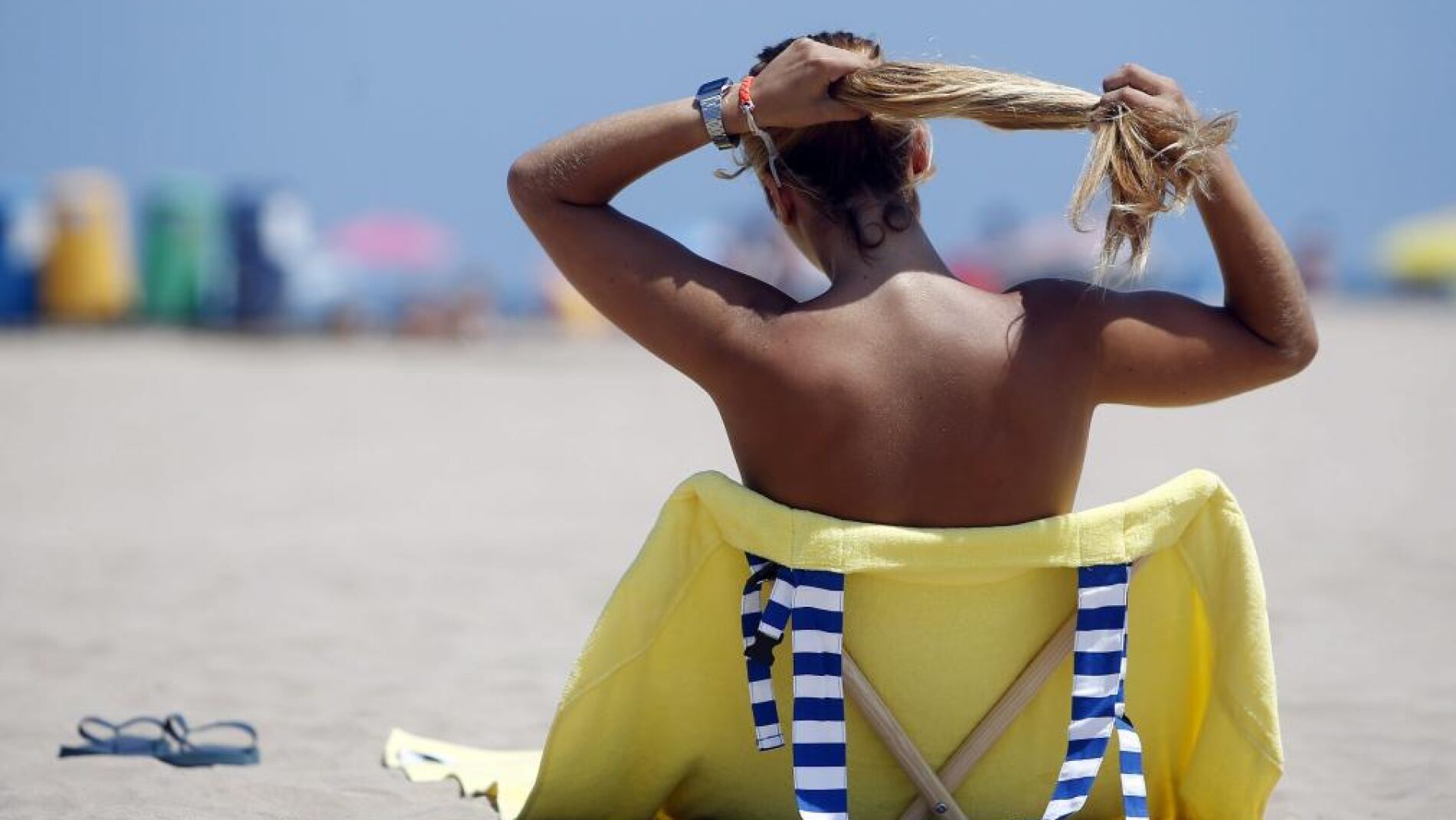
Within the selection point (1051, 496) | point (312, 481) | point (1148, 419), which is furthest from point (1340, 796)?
point (1148, 419)

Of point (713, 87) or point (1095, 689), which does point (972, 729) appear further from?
point (713, 87)

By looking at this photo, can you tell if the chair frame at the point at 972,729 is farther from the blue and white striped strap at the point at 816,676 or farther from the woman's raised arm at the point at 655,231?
the woman's raised arm at the point at 655,231

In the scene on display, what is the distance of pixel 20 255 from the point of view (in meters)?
18.6

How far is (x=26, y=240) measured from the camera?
730 inches

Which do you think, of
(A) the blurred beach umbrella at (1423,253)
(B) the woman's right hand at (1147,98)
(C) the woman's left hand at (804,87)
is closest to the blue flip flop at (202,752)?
(C) the woman's left hand at (804,87)

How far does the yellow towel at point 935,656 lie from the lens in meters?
2.46

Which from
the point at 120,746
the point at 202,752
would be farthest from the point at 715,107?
the point at 120,746

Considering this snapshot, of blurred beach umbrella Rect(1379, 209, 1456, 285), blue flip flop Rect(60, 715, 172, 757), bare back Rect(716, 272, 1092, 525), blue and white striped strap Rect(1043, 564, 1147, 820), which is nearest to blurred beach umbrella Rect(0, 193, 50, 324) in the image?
blue flip flop Rect(60, 715, 172, 757)

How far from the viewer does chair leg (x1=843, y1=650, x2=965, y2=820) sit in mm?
2500

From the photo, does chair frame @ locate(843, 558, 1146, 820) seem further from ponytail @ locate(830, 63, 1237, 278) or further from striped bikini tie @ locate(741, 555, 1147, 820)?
ponytail @ locate(830, 63, 1237, 278)

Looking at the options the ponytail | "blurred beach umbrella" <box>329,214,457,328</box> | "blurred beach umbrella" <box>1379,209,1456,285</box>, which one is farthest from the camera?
"blurred beach umbrella" <box>1379,209,1456,285</box>

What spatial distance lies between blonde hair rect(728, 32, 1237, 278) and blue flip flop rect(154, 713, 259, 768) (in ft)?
6.00

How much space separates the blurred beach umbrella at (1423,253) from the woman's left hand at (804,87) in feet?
102

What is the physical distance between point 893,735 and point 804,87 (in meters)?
1.00
